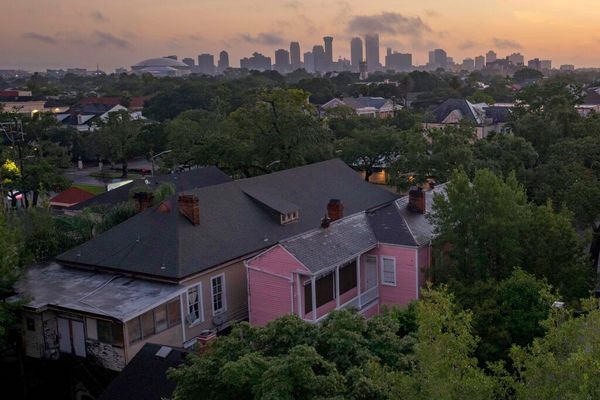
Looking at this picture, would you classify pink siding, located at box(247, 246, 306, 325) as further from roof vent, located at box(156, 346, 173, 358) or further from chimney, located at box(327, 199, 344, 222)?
roof vent, located at box(156, 346, 173, 358)

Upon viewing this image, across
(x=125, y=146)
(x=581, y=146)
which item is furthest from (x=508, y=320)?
(x=125, y=146)

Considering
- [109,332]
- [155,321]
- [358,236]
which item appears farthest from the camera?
[358,236]

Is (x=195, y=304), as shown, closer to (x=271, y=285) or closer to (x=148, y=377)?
(x=271, y=285)

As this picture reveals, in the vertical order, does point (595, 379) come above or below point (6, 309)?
above

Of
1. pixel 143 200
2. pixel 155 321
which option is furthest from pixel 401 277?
pixel 143 200

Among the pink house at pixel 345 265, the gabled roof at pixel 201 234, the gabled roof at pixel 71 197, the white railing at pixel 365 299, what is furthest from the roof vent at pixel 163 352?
the gabled roof at pixel 71 197

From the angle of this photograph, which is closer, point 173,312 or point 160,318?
point 160,318

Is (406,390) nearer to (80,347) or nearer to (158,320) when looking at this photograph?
(158,320)
